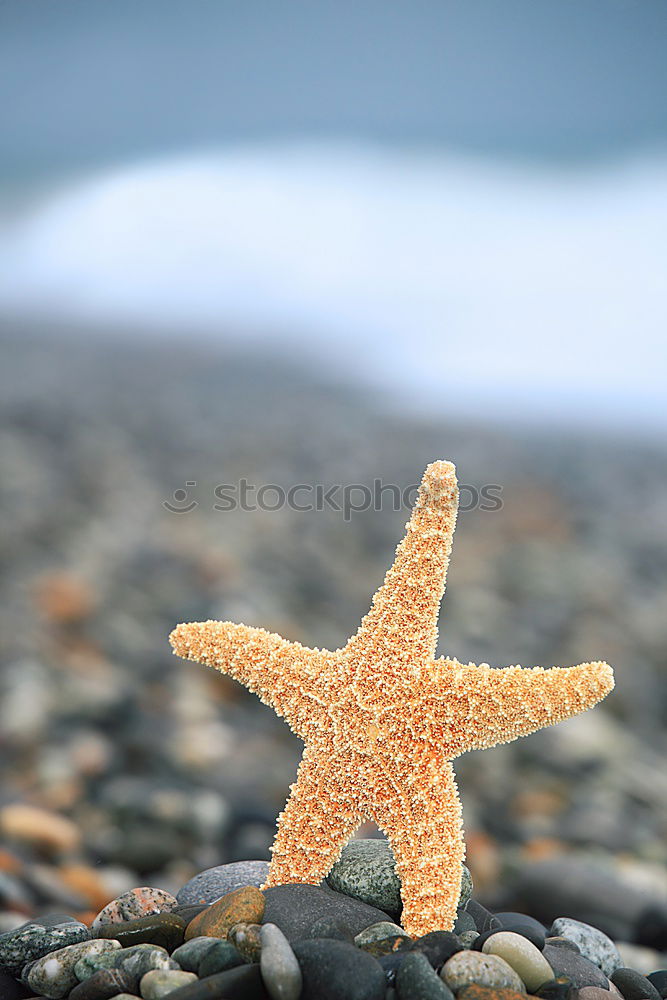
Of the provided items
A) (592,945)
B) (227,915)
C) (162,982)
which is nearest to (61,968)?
(162,982)

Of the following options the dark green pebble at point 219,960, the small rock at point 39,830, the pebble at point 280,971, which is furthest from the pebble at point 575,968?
the small rock at point 39,830

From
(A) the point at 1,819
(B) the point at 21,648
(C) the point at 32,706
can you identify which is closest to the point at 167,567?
(B) the point at 21,648

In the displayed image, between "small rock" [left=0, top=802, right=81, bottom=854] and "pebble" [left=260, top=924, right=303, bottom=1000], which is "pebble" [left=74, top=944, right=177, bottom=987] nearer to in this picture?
"pebble" [left=260, top=924, right=303, bottom=1000]

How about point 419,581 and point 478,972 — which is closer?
point 478,972

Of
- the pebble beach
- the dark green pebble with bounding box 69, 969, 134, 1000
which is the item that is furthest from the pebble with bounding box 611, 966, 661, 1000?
the dark green pebble with bounding box 69, 969, 134, 1000

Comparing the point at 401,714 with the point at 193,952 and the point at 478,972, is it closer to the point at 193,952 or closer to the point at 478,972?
the point at 478,972

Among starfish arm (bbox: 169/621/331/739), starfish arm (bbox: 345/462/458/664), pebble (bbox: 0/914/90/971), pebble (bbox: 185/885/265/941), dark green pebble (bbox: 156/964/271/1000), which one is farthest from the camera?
starfish arm (bbox: 169/621/331/739)
